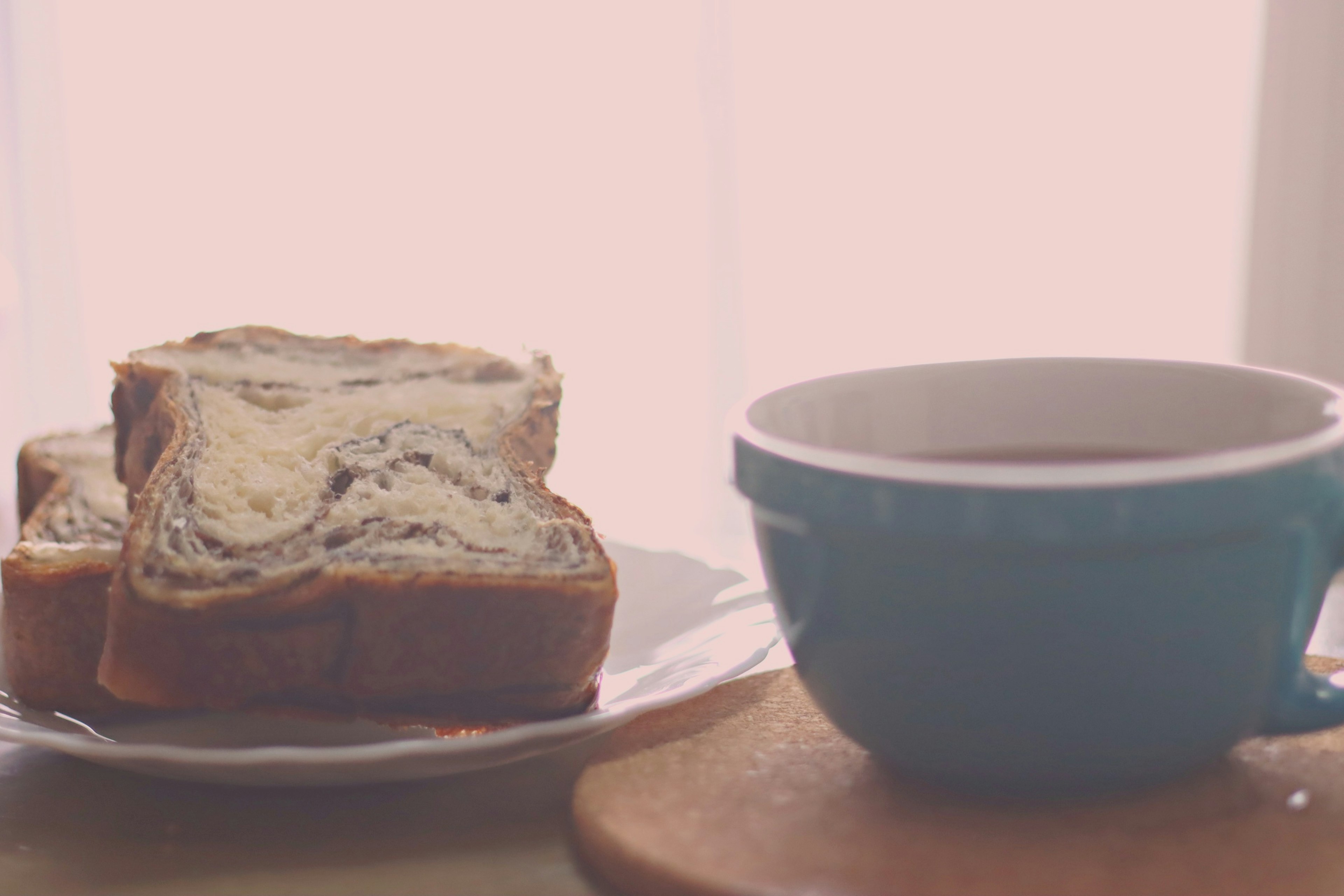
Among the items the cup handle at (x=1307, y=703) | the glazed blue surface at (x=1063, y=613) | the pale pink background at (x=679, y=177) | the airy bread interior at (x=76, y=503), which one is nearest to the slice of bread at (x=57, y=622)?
the airy bread interior at (x=76, y=503)

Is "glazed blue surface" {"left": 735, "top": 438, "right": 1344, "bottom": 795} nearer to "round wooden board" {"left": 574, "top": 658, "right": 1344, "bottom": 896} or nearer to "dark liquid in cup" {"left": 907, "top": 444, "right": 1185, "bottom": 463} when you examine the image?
"round wooden board" {"left": 574, "top": 658, "right": 1344, "bottom": 896}

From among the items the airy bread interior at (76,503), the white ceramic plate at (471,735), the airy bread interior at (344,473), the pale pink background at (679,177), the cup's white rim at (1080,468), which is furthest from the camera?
the pale pink background at (679,177)

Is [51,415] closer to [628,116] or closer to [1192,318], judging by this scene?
[628,116]

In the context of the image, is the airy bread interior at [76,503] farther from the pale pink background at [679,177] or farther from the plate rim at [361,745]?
the pale pink background at [679,177]

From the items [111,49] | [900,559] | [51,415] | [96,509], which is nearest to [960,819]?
[900,559]

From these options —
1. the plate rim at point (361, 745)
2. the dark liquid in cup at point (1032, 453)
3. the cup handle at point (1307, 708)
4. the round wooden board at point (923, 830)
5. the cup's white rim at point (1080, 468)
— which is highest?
the cup's white rim at point (1080, 468)

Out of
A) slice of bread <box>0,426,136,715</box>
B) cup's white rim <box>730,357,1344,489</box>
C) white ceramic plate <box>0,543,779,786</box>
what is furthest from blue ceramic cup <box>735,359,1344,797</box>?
slice of bread <box>0,426,136,715</box>

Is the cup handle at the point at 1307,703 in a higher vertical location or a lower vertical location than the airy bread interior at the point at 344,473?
lower
